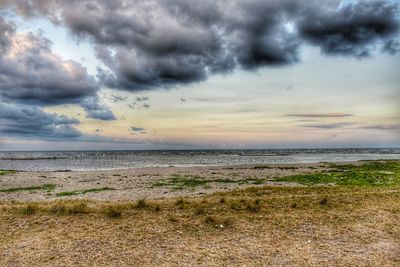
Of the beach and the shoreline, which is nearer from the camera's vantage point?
the beach

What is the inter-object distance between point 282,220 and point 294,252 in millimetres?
2819

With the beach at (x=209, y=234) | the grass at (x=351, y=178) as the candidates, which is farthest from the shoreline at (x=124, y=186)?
the beach at (x=209, y=234)

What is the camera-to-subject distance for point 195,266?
8.23 meters

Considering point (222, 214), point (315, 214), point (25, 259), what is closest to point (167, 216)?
point (222, 214)

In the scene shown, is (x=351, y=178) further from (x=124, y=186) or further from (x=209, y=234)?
(x=209, y=234)

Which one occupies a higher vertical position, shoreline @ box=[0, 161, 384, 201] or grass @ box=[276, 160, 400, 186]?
grass @ box=[276, 160, 400, 186]

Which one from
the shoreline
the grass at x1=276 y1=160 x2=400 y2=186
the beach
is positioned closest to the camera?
the beach

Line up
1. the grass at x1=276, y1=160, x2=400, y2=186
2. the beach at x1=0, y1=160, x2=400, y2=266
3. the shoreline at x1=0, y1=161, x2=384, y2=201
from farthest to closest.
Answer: the grass at x1=276, y1=160, x2=400, y2=186 < the shoreline at x1=0, y1=161, x2=384, y2=201 < the beach at x1=0, y1=160, x2=400, y2=266

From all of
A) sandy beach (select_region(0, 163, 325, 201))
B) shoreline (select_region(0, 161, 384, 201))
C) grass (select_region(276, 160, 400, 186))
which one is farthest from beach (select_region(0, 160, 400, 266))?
grass (select_region(276, 160, 400, 186))

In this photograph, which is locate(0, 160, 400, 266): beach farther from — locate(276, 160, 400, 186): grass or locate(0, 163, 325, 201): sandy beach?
locate(276, 160, 400, 186): grass

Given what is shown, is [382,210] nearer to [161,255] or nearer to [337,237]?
[337,237]

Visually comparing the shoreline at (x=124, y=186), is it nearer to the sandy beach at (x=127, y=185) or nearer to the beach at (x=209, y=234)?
the sandy beach at (x=127, y=185)

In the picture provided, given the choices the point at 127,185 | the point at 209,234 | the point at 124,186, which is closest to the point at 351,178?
the point at 127,185

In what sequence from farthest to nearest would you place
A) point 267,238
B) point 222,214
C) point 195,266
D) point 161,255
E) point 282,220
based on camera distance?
1. point 222,214
2. point 282,220
3. point 267,238
4. point 161,255
5. point 195,266
